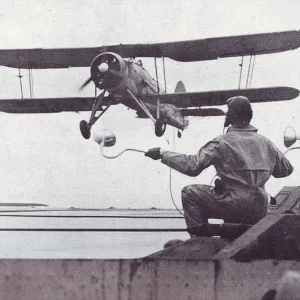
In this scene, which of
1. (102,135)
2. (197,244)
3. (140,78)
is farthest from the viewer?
(140,78)

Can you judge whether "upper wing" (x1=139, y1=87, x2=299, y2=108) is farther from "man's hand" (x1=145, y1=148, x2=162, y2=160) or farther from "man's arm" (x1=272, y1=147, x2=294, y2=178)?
"man's hand" (x1=145, y1=148, x2=162, y2=160)

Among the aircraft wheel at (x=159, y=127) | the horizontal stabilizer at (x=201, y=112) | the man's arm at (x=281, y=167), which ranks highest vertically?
the horizontal stabilizer at (x=201, y=112)

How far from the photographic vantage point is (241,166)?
434 centimetres

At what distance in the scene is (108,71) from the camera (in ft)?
69.5

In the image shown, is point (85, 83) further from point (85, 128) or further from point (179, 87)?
point (179, 87)

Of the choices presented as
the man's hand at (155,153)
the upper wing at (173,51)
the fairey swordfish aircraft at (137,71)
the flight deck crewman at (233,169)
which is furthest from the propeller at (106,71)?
the man's hand at (155,153)

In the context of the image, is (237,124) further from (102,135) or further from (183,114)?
(183,114)

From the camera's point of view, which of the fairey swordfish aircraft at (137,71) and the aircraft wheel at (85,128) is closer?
the fairey swordfish aircraft at (137,71)

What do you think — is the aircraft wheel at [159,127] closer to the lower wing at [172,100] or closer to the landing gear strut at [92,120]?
the lower wing at [172,100]

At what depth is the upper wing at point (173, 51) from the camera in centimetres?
2175

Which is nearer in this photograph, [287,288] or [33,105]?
[287,288]

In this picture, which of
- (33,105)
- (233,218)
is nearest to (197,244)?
(233,218)

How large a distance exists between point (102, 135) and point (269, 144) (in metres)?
1.44

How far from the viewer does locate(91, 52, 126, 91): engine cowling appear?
69.4 feet
